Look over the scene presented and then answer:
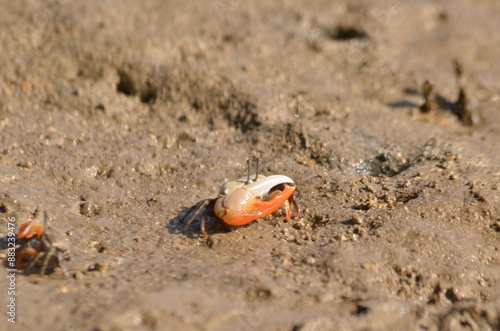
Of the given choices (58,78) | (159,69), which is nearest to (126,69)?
(159,69)

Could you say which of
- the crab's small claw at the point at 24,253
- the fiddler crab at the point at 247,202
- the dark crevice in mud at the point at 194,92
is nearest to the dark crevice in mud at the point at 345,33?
the dark crevice in mud at the point at 194,92

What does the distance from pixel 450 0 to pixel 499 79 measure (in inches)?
67.0

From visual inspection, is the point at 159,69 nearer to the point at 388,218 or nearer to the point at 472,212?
the point at 388,218

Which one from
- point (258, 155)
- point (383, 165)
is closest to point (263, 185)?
point (258, 155)

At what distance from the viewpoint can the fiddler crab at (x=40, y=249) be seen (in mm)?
2775

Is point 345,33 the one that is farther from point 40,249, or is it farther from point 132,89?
point 40,249

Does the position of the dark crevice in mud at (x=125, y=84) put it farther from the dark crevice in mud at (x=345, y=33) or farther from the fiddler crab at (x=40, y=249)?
the dark crevice in mud at (x=345, y=33)

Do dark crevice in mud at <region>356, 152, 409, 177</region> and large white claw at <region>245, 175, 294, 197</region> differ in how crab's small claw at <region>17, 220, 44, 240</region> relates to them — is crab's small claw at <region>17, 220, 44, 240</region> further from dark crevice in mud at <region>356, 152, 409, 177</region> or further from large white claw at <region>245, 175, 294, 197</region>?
dark crevice in mud at <region>356, 152, 409, 177</region>

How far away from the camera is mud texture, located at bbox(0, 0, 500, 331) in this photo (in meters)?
2.60

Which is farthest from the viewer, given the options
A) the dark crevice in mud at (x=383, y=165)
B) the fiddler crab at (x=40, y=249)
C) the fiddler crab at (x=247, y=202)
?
the dark crevice in mud at (x=383, y=165)

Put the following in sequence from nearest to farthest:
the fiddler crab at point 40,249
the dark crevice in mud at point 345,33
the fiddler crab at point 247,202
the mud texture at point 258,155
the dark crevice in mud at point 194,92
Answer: the mud texture at point 258,155 < the fiddler crab at point 40,249 < the fiddler crab at point 247,202 < the dark crevice in mud at point 194,92 < the dark crevice in mud at point 345,33

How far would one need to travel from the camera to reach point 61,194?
361cm

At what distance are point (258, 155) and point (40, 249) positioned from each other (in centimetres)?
191

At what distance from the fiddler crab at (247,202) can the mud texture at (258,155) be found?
12 centimetres
